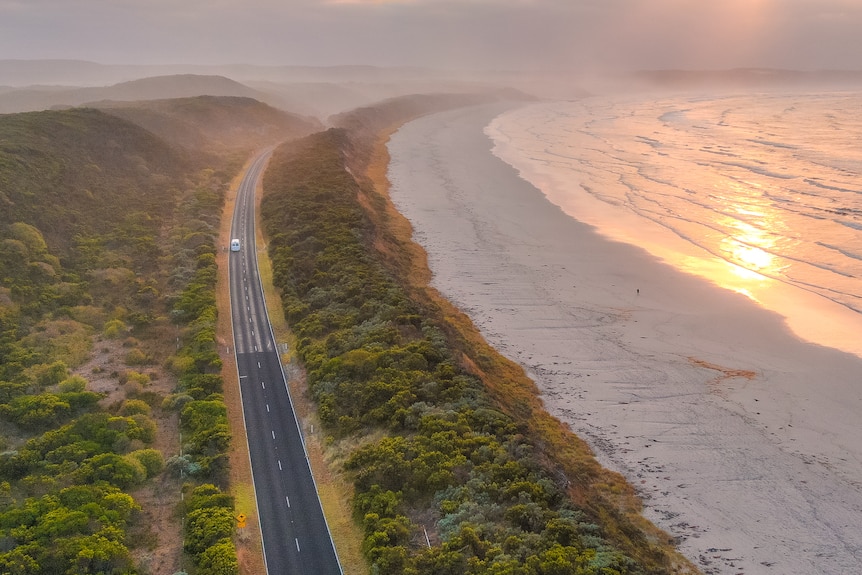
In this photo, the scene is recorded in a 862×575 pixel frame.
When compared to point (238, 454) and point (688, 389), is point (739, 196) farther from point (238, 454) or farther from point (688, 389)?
point (238, 454)

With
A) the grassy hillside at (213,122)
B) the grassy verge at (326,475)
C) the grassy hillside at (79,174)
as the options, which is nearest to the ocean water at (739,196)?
the grassy verge at (326,475)

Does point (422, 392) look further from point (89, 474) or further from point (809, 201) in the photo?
point (809, 201)

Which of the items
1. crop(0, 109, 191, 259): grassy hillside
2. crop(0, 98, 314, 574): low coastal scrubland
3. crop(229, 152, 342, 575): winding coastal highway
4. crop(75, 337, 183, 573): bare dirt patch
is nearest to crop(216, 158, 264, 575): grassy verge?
crop(229, 152, 342, 575): winding coastal highway

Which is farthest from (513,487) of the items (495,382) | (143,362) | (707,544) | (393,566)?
(143,362)

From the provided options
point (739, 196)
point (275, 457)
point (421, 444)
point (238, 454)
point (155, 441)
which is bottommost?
point (275, 457)

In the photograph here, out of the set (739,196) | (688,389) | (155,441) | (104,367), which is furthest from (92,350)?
(739,196)

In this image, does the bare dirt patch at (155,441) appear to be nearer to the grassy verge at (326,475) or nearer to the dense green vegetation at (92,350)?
the dense green vegetation at (92,350)
